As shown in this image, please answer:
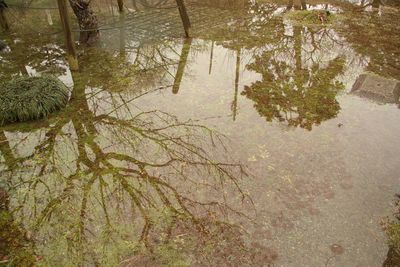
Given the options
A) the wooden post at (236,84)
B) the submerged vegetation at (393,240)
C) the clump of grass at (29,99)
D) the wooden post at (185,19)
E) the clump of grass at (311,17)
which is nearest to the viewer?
the submerged vegetation at (393,240)

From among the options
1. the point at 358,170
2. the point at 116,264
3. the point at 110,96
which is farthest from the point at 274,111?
the point at 116,264

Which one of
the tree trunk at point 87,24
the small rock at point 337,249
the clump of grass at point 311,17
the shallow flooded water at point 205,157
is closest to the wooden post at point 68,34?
the shallow flooded water at point 205,157

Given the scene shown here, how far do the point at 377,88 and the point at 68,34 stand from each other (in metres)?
5.77

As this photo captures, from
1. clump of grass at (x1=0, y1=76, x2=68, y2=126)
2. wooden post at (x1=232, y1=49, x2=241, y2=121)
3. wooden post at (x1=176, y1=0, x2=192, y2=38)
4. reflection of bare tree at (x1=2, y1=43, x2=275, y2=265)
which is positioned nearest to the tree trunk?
wooden post at (x1=176, y1=0, x2=192, y2=38)

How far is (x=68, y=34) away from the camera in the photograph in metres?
6.42

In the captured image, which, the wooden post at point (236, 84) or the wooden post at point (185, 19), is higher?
the wooden post at point (185, 19)

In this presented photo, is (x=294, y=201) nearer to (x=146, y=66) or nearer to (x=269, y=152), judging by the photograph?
(x=269, y=152)

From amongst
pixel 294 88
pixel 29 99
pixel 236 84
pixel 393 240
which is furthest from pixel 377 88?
pixel 29 99

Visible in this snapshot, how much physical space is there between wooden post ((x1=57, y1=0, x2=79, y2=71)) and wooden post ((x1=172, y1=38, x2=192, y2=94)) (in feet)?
6.63

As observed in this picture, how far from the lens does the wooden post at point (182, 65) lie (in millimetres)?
6559

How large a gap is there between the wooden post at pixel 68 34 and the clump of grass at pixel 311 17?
20.2 feet

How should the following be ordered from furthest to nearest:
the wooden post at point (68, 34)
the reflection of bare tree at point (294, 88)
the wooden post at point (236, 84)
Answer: the wooden post at point (68, 34)
the wooden post at point (236, 84)
the reflection of bare tree at point (294, 88)

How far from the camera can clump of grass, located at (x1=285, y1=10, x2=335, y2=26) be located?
9742 millimetres

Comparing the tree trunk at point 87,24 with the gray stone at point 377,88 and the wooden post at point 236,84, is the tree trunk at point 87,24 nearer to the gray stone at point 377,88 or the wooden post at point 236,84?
the wooden post at point 236,84
